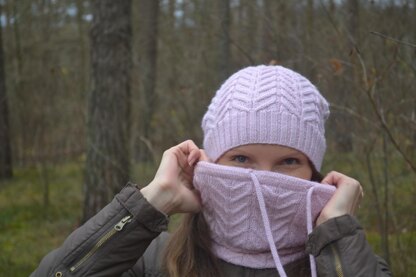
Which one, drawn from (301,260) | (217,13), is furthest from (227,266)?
(217,13)

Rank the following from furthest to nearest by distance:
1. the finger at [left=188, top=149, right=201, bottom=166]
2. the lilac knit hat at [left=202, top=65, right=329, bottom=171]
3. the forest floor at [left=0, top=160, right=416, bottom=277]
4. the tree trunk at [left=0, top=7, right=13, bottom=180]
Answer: the tree trunk at [left=0, top=7, right=13, bottom=180]
the forest floor at [left=0, top=160, right=416, bottom=277]
the finger at [left=188, top=149, right=201, bottom=166]
the lilac knit hat at [left=202, top=65, right=329, bottom=171]

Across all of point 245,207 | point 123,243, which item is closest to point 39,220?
point 123,243

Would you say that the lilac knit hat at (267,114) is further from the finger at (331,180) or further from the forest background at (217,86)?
the forest background at (217,86)

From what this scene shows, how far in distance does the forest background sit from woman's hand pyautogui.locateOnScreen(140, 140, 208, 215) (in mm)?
1054

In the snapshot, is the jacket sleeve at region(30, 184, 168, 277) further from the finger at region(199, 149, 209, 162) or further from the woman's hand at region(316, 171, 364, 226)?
the woman's hand at region(316, 171, 364, 226)

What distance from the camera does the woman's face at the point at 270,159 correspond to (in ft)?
7.45

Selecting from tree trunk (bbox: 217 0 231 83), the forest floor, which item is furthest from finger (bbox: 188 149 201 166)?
tree trunk (bbox: 217 0 231 83)

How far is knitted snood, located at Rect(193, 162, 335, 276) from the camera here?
2221mm

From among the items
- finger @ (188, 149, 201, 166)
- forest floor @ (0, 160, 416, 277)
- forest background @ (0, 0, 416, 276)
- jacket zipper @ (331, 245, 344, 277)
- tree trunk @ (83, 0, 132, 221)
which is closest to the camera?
jacket zipper @ (331, 245, 344, 277)

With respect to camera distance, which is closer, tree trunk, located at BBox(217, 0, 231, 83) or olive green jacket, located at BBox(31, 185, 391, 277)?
olive green jacket, located at BBox(31, 185, 391, 277)

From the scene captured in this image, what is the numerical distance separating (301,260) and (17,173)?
38.1 ft

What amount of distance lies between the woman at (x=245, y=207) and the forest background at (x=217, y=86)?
0.77 metres

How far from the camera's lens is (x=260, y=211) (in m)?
2.28

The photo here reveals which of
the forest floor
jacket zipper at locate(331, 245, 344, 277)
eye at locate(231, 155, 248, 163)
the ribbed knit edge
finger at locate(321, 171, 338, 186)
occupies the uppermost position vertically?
the ribbed knit edge
